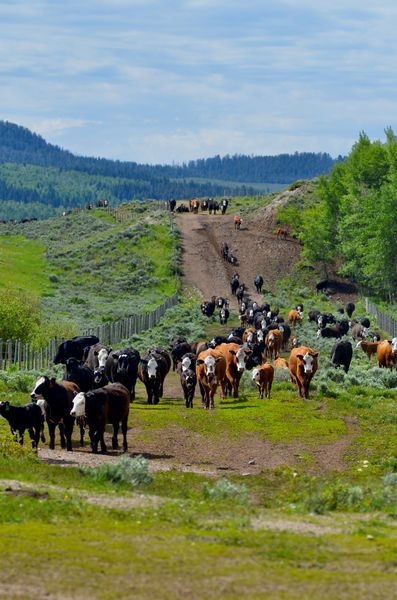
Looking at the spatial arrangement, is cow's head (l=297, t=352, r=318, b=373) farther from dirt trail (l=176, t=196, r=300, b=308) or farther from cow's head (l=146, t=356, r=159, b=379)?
dirt trail (l=176, t=196, r=300, b=308)

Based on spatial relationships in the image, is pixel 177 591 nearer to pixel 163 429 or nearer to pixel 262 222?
pixel 163 429

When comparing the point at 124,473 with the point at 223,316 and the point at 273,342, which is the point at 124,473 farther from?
the point at 223,316

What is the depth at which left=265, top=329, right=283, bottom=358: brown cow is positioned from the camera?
56.2 meters

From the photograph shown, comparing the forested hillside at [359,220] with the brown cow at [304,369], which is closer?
the brown cow at [304,369]

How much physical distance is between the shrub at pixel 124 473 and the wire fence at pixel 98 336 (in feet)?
78.7

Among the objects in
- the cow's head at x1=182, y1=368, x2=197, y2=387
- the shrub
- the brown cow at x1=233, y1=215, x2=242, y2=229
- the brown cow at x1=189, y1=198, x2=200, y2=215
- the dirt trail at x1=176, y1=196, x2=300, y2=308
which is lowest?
the shrub

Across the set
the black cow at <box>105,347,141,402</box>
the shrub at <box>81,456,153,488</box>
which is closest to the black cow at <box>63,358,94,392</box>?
the black cow at <box>105,347,141,402</box>

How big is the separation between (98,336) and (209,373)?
20698 millimetres

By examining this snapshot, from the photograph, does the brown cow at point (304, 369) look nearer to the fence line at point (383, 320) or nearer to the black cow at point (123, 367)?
the black cow at point (123, 367)

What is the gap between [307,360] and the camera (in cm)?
4016

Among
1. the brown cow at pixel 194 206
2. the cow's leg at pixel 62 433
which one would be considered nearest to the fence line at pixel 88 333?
the cow's leg at pixel 62 433

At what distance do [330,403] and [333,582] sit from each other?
23257 millimetres

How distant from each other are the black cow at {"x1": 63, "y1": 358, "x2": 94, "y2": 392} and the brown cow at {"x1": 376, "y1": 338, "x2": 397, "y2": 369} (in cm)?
2019

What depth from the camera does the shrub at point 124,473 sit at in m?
22.3
